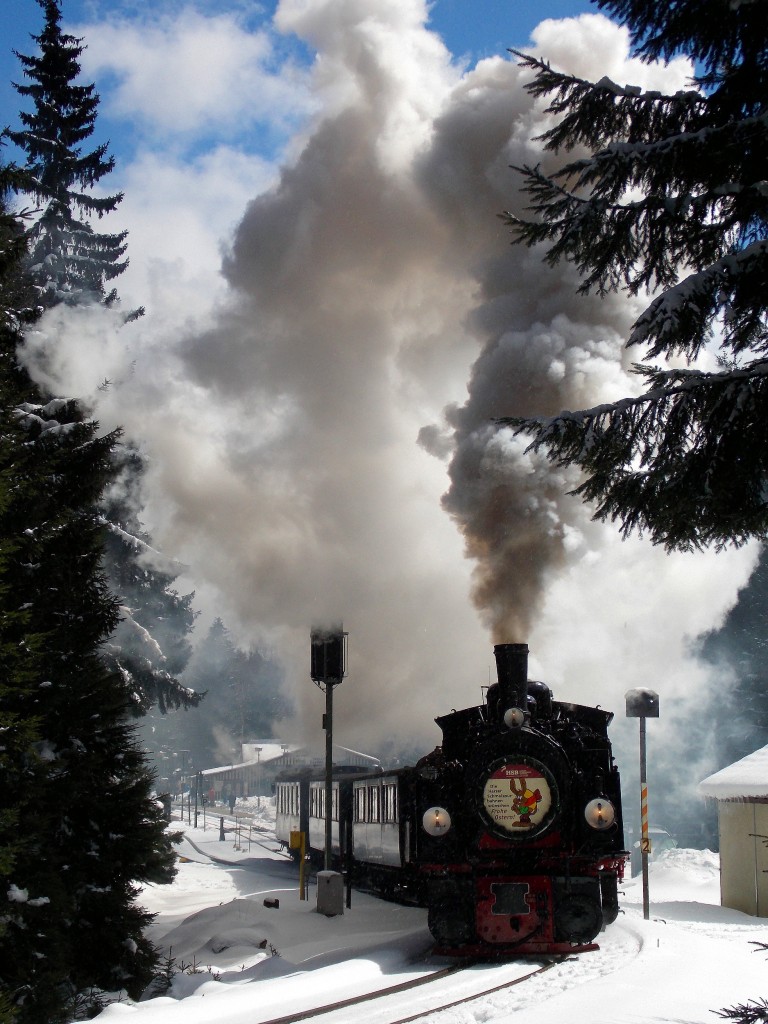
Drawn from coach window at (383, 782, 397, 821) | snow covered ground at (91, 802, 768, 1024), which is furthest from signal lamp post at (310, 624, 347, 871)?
snow covered ground at (91, 802, 768, 1024)

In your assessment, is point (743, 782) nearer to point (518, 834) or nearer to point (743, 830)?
point (743, 830)

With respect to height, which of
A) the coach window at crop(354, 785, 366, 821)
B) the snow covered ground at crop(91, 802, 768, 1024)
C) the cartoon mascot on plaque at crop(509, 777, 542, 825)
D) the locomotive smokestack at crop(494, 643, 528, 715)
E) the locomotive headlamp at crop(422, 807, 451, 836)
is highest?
the locomotive smokestack at crop(494, 643, 528, 715)

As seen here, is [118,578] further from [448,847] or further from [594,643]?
[594,643]

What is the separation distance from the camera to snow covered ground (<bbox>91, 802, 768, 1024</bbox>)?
7293 mm

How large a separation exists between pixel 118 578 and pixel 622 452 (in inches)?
646

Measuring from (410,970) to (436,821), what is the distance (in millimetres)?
1517

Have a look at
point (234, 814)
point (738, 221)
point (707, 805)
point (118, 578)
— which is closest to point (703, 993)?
point (738, 221)

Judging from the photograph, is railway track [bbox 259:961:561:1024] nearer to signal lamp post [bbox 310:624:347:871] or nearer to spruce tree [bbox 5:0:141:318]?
signal lamp post [bbox 310:624:347:871]

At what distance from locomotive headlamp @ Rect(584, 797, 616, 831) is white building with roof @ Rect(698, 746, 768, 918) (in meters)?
4.53

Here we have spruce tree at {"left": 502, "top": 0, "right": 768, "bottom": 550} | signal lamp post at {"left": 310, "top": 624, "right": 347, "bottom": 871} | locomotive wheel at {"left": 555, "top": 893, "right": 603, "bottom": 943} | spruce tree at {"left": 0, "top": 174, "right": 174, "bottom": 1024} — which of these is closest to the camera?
spruce tree at {"left": 502, "top": 0, "right": 768, "bottom": 550}

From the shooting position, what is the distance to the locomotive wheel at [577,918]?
33.0 ft

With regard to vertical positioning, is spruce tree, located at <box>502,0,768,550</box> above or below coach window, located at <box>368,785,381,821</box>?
above

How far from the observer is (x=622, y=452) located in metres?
4.65

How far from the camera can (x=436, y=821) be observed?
10273 mm
